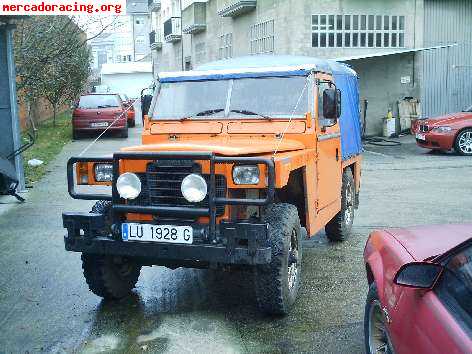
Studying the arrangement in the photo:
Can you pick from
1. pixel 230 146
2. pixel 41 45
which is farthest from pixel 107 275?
pixel 41 45

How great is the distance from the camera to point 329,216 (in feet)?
21.3

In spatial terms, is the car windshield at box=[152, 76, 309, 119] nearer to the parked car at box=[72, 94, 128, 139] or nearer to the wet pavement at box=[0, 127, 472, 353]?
the wet pavement at box=[0, 127, 472, 353]

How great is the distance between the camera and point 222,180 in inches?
186

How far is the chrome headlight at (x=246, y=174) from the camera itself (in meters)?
4.57

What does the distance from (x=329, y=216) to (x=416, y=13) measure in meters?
17.1

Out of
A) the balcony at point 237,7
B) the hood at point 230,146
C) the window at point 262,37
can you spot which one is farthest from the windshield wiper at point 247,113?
the balcony at point 237,7

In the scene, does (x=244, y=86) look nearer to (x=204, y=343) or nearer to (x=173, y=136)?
(x=173, y=136)

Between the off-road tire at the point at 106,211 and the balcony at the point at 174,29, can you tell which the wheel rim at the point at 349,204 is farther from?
the balcony at the point at 174,29

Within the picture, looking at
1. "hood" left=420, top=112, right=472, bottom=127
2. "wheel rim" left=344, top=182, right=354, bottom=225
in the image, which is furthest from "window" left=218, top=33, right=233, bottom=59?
"wheel rim" left=344, top=182, right=354, bottom=225

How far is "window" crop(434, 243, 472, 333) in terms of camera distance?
Answer: 242cm

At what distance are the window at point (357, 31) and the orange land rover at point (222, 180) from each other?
596 inches

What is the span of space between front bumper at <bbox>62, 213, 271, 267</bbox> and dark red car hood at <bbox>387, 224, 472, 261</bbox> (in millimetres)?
1019

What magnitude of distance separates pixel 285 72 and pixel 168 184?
6.41 feet

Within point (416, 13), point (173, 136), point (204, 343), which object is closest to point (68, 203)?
point (173, 136)
